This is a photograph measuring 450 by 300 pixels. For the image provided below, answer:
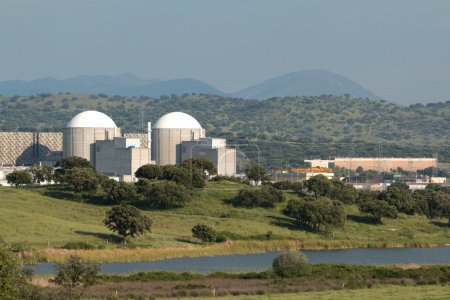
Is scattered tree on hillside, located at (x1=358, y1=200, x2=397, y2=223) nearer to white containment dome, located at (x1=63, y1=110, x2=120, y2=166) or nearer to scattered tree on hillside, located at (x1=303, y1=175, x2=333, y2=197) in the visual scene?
scattered tree on hillside, located at (x1=303, y1=175, x2=333, y2=197)

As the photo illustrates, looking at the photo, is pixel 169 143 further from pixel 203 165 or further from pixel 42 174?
pixel 42 174

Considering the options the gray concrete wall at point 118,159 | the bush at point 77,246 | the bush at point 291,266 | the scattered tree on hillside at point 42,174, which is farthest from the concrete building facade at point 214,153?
the bush at point 291,266

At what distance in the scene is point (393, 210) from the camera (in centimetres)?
12094

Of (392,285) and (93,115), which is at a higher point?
(93,115)

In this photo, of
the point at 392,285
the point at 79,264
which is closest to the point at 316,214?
the point at 392,285

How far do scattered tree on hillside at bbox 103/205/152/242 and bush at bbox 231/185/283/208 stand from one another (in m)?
25.5

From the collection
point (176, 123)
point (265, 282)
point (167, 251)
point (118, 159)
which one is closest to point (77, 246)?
point (167, 251)

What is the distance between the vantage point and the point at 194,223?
109 meters

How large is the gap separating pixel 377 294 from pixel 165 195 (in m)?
62.4

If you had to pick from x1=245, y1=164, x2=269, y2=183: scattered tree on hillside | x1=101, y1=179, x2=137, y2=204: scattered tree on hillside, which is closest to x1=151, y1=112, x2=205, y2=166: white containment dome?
x1=245, y1=164, x2=269, y2=183: scattered tree on hillside

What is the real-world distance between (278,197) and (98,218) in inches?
940

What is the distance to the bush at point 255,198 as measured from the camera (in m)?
121

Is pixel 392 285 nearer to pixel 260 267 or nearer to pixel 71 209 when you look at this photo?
pixel 260 267

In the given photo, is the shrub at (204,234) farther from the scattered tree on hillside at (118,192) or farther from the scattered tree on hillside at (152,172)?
the scattered tree on hillside at (152,172)
